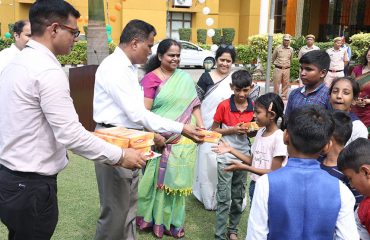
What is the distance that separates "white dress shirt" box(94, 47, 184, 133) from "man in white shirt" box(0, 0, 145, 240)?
23.0 inches

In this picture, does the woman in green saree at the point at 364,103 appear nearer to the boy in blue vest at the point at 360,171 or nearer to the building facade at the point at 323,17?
the boy in blue vest at the point at 360,171

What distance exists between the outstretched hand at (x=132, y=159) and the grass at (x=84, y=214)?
146 centimetres

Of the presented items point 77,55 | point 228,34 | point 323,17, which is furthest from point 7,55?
point 323,17

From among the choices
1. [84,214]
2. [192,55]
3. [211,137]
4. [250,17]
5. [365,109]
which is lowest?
[84,214]

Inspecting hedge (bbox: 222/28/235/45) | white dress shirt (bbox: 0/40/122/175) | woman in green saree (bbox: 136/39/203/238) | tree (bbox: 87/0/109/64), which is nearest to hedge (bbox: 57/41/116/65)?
hedge (bbox: 222/28/235/45)

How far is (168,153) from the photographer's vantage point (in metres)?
3.76

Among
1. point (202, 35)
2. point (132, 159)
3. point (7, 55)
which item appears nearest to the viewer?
point (132, 159)

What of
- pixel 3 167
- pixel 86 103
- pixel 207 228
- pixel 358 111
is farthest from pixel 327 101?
pixel 86 103

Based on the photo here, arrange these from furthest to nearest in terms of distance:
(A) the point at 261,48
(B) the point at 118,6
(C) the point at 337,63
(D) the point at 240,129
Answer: (B) the point at 118,6, (A) the point at 261,48, (C) the point at 337,63, (D) the point at 240,129

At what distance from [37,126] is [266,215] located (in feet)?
4.01

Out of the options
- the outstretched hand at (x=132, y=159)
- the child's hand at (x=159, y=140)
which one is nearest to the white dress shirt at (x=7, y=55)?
the child's hand at (x=159, y=140)

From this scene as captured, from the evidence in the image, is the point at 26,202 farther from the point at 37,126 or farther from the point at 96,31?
the point at 96,31

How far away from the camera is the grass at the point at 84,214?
12.4 ft

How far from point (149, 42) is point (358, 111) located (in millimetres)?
2017
